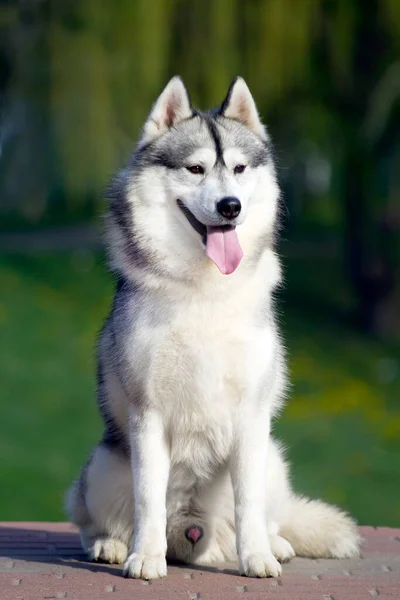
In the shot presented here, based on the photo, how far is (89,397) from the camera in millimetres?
14203

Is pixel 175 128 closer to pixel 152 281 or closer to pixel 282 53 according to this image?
pixel 152 281

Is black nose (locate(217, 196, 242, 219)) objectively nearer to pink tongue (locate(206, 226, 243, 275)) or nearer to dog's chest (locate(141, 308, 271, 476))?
pink tongue (locate(206, 226, 243, 275))

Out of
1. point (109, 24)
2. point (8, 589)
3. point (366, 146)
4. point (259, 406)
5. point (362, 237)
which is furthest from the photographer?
point (362, 237)

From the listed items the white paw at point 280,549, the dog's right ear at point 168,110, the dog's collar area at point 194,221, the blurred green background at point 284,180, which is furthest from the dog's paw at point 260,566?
the blurred green background at point 284,180

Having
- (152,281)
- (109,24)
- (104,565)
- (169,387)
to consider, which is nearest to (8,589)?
(104,565)

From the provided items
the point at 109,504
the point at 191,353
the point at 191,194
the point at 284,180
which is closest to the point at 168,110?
the point at 191,194

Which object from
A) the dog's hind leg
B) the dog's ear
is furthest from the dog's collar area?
the dog's hind leg

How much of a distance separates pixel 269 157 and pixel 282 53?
769 cm

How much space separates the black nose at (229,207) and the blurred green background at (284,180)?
20.4ft

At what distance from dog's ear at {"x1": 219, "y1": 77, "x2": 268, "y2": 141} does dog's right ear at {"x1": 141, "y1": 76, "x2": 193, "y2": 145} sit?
0.63 ft

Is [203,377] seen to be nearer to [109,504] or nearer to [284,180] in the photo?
[109,504]

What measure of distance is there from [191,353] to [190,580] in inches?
38.5

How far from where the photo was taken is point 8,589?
4480 mm

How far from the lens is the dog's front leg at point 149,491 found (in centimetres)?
470
